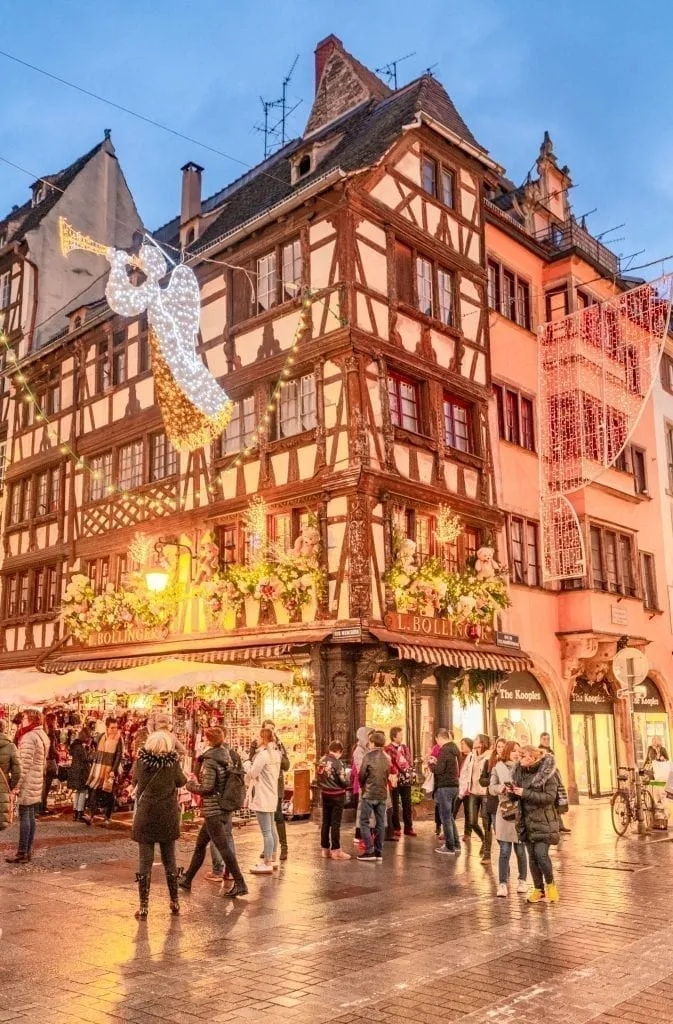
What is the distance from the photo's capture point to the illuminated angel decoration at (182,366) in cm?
1716

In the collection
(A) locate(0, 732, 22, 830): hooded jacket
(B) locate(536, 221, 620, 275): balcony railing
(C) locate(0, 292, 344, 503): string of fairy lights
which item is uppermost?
(B) locate(536, 221, 620, 275): balcony railing

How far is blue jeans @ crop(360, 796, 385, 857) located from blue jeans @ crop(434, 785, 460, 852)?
803 mm

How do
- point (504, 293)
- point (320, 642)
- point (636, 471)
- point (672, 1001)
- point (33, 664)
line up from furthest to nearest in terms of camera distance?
1. point (636, 471)
2. point (33, 664)
3. point (504, 293)
4. point (320, 642)
5. point (672, 1001)

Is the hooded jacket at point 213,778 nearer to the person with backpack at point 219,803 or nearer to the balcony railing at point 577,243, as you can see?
the person with backpack at point 219,803

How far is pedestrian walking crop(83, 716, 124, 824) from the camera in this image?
613 inches

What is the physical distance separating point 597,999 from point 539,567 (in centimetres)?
1626

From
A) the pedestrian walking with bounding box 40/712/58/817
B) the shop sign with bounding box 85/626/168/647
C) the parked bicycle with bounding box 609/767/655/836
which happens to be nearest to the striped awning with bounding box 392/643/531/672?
the parked bicycle with bounding box 609/767/655/836

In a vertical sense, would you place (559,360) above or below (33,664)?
above

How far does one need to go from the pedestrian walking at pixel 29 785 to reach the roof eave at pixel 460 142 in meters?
14.3

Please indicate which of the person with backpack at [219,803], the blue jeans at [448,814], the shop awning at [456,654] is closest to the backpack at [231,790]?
the person with backpack at [219,803]

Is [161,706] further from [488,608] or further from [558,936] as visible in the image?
[558,936]

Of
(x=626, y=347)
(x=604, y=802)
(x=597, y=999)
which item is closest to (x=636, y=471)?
(x=626, y=347)

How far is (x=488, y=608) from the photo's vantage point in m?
19.0

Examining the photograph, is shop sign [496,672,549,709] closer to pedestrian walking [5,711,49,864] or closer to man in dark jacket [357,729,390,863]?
man in dark jacket [357,729,390,863]
